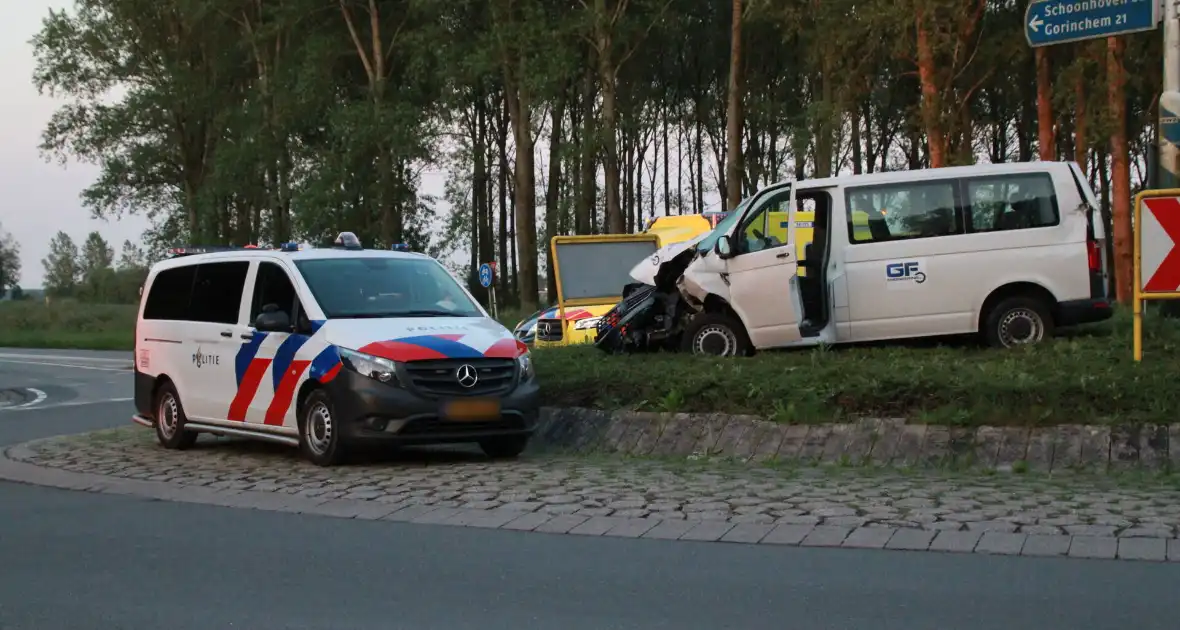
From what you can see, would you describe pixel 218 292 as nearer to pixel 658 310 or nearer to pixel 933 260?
pixel 658 310

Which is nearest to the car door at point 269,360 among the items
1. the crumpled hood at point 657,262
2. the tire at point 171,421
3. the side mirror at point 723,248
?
the tire at point 171,421

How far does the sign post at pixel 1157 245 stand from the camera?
1119 cm

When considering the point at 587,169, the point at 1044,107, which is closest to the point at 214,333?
the point at 1044,107

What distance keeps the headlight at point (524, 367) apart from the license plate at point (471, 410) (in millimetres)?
540

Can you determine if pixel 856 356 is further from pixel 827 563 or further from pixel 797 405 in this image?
pixel 827 563

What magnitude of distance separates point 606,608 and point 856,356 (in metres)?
7.58

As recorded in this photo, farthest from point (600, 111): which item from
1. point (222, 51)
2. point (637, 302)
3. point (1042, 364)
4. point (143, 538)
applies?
point (143, 538)

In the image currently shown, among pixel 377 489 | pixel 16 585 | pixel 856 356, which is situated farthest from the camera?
pixel 856 356

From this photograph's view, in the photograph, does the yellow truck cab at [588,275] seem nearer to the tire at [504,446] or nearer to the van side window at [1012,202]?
the van side window at [1012,202]

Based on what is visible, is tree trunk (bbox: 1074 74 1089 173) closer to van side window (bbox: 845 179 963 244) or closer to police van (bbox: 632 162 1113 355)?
police van (bbox: 632 162 1113 355)

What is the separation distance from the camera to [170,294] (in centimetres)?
1383

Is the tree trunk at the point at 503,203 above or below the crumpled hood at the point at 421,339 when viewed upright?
above

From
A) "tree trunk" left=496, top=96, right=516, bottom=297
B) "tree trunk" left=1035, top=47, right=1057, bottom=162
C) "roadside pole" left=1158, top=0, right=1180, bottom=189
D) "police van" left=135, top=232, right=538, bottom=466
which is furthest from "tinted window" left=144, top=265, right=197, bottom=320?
"tree trunk" left=496, top=96, right=516, bottom=297

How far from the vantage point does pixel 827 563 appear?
7012mm
